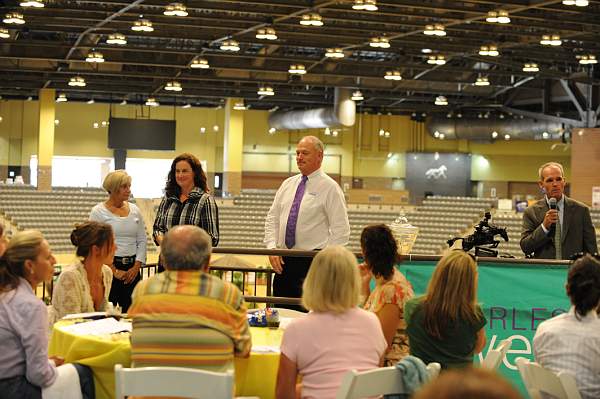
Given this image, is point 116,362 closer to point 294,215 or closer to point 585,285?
point 585,285

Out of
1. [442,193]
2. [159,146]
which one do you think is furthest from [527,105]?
[159,146]

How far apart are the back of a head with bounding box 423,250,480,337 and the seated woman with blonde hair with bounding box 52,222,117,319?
1.89m

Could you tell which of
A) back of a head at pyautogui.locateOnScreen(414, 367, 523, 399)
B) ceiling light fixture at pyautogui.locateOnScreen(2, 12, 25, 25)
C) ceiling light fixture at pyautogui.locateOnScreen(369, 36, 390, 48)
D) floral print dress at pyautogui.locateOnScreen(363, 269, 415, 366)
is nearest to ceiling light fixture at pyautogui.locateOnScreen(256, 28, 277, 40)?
ceiling light fixture at pyautogui.locateOnScreen(369, 36, 390, 48)

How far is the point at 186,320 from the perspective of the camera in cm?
389

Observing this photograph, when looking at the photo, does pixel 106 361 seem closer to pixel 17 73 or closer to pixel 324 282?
pixel 324 282

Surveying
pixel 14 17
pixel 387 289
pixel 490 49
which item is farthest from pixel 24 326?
pixel 490 49

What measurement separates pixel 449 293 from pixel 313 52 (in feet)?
75.9

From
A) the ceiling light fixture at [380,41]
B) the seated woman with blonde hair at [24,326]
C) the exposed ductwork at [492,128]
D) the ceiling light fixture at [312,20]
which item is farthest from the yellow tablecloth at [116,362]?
the exposed ductwork at [492,128]

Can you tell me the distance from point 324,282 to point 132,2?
1487 centimetres

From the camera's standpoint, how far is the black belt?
23.5 feet

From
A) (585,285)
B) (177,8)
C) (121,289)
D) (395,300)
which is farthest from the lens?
(177,8)

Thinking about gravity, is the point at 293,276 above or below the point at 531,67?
below

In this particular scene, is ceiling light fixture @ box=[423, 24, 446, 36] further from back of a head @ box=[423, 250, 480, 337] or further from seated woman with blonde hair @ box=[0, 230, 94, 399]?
seated woman with blonde hair @ box=[0, 230, 94, 399]

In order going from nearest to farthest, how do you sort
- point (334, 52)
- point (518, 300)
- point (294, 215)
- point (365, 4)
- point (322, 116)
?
point (518, 300), point (294, 215), point (365, 4), point (334, 52), point (322, 116)
